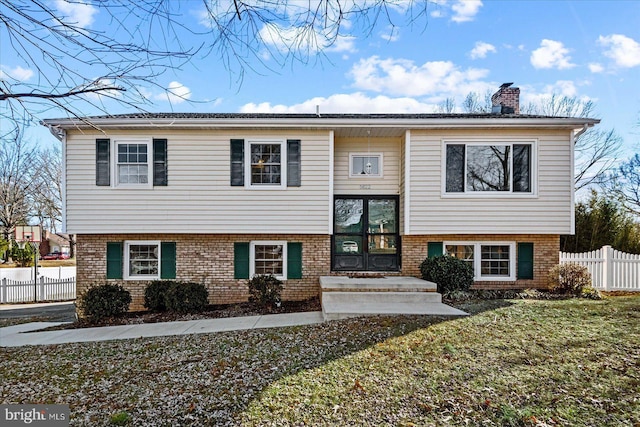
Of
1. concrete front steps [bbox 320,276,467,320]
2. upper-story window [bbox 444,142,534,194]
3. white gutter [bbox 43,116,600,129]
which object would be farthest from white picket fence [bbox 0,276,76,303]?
upper-story window [bbox 444,142,534,194]

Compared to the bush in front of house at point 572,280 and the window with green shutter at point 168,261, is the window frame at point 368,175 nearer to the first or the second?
the bush in front of house at point 572,280

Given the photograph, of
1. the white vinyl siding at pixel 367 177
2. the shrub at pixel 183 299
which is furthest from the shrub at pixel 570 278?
the shrub at pixel 183 299

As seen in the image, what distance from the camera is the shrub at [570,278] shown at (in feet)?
30.6

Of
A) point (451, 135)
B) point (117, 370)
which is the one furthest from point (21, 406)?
point (451, 135)

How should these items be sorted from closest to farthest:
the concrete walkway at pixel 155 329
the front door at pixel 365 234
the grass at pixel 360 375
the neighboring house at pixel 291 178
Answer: the grass at pixel 360 375 → the concrete walkway at pixel 155 329 → the neighboring house at pixel 291 178 → the front door at pixel 365 234

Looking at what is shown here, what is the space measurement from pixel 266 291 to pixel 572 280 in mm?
7941

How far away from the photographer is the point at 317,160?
31.9 feet

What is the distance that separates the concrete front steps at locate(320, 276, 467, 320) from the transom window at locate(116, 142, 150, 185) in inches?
226

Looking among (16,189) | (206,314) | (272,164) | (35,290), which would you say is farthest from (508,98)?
(16,189)

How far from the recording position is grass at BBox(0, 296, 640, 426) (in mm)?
3562

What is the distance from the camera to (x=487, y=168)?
973cm

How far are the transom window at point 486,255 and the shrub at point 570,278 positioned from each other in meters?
1.12

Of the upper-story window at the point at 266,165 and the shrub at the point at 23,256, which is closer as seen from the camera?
the upper-story window at the point at 266,165

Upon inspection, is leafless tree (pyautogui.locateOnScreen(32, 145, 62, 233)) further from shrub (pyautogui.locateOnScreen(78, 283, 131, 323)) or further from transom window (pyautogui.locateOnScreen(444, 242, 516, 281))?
transom window (pyautogui.locateOnScreen(444, 242, 516, 281))
